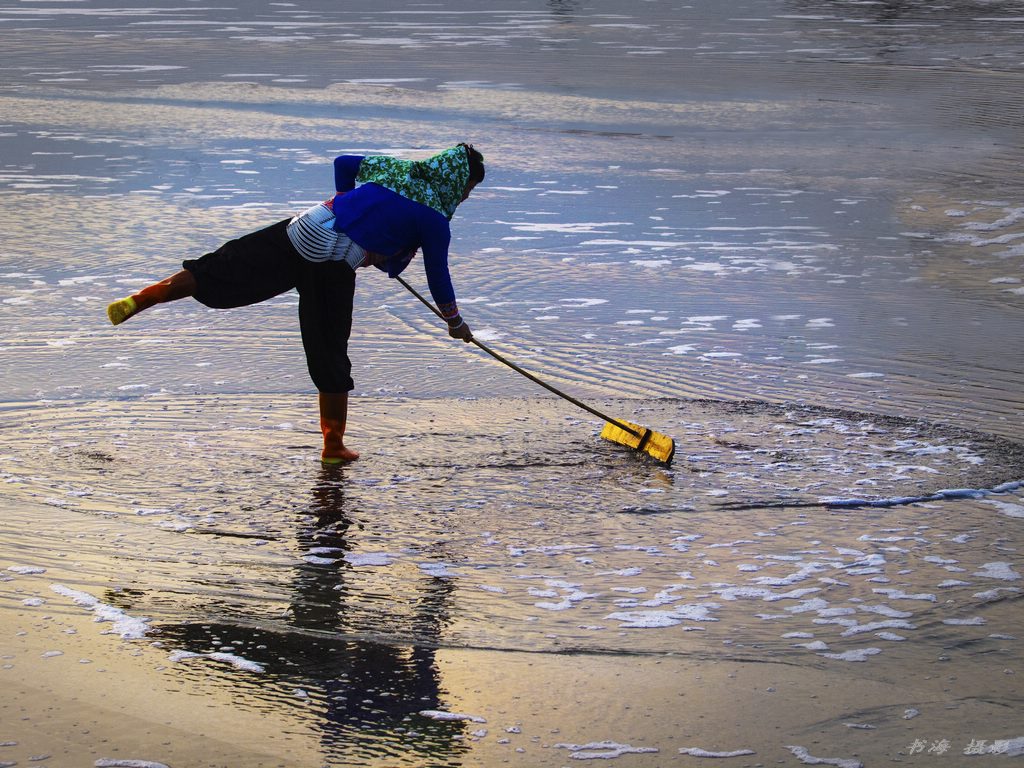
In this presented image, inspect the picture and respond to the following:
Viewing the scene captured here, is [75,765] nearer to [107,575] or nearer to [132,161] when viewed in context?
[107,575]

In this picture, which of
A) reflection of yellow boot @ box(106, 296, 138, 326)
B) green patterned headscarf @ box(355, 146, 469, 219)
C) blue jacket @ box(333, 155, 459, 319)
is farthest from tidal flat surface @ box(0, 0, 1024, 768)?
green patterned headscarf @ box(355, 146, 469, 219)

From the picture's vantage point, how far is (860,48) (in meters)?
20.2

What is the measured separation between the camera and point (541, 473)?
5.23 meters

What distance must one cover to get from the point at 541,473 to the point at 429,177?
3.83 feet

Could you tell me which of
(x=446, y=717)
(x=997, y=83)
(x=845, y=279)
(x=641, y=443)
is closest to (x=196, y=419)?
(x=641, y=443)

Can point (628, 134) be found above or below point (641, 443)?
above

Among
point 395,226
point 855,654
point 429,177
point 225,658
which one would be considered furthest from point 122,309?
point 855,654

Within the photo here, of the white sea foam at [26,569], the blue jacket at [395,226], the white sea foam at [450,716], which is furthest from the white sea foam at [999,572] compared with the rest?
the white sea foam at [26,569]

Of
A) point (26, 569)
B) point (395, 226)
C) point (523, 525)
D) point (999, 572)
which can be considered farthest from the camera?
point (395, 226)

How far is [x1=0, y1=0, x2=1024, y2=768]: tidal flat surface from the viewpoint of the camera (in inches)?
135

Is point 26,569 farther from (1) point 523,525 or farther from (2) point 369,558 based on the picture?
(1) point 523,525

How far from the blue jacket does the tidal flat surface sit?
72cm

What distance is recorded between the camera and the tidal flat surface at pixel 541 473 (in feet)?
11.2

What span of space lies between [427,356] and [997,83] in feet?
38.2
